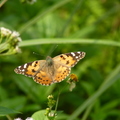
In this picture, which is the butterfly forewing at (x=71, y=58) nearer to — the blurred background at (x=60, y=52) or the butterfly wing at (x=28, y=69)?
the butterfly wing at (x=28, y=69)

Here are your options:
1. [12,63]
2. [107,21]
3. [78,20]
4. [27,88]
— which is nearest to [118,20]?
[107,21]

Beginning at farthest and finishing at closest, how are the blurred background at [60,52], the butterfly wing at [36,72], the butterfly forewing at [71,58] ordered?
1. the blurred background at [60,52]
2. the butterfly forewing at [71,58]
3. the butterfly wing at [36,72]

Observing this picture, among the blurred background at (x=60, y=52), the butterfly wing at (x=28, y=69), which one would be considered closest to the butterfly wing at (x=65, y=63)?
the butterfly wing at (x=28, y=69)

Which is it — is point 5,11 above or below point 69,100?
above

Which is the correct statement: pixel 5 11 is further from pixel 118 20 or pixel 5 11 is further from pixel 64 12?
pixel 118 20

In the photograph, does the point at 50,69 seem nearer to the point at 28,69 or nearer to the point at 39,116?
the point at 28,69

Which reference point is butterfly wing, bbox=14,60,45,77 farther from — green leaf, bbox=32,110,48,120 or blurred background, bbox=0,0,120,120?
blurred background, bbox=0,0,120,120
